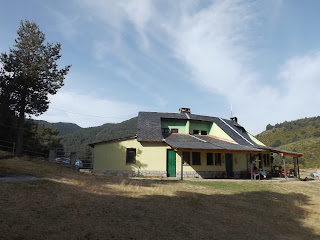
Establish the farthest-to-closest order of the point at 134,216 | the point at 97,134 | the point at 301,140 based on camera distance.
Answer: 1. the point at 97,134
2. the point at 301,140
3. the point at 134,216

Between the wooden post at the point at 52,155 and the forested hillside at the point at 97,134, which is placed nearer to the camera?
the wooden post at the point at 52,155

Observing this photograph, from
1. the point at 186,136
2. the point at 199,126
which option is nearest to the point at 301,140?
the point at 199,126

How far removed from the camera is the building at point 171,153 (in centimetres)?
2203

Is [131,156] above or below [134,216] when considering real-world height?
above

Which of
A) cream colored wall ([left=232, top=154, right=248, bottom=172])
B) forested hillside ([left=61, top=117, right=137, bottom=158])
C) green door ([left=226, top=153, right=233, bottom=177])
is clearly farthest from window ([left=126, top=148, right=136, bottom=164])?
forested hillside ([left=61, top=117, right=137, bottom=158])

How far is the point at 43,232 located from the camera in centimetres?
545

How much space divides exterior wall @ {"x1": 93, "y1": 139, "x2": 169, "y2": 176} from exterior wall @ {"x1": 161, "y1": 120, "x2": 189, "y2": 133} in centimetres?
407

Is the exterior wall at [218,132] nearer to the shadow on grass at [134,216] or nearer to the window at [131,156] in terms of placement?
the window at [131,156]

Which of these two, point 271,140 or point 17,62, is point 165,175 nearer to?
point 17,62

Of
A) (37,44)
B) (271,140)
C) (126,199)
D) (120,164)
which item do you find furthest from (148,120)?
(271,140)

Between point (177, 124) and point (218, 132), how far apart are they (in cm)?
486

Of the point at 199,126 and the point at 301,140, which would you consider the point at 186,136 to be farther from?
the point at 301,140

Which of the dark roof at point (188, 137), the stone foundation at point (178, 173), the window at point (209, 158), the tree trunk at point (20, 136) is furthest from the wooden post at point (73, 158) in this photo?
the window at point (209, 158)

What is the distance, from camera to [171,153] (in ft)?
74.0
